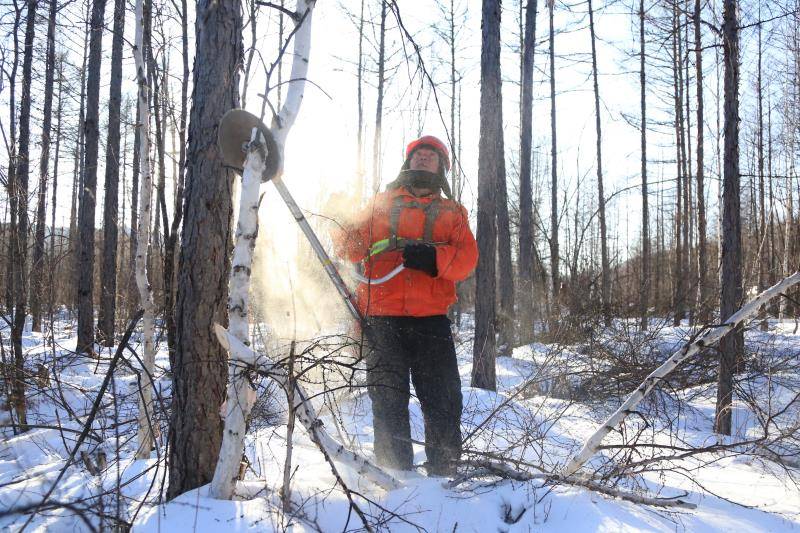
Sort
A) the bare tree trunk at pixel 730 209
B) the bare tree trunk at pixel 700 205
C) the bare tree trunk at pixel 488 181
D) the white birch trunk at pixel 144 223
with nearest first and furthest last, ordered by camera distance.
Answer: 1. the white birch trunk at pixel 144 223
2. the bare tree trunk at pixel 730 209
3. the bare tree trunk at pixel 488 181
4. the bare tree trunk at pixel 700 205

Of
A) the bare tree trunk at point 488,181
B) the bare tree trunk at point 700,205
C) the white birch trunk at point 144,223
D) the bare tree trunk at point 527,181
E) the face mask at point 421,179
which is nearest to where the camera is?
the face mask at point 421,179

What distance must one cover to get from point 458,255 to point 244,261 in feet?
3.89

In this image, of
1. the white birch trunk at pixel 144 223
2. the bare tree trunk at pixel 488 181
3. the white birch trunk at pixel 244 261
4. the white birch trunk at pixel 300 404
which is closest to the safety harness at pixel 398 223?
the white birch trunk at pixel 244 261

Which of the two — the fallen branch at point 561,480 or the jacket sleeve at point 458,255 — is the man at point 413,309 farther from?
the fallen branch at point 561,480

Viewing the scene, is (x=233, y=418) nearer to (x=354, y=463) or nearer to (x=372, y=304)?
(x=354, y=463)

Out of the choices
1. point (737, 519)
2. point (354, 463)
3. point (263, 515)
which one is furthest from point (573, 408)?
point (263, 515)

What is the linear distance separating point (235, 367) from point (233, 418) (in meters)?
0.20

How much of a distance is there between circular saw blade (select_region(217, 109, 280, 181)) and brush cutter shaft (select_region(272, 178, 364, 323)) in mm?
86

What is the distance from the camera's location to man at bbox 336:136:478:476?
2.51 metres

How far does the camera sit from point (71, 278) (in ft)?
59.7

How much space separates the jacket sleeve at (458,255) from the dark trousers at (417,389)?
0.30m

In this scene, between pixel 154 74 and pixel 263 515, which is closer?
pixel 263 515

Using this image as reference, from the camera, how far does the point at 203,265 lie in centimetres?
205

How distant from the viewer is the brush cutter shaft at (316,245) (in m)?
1.93
